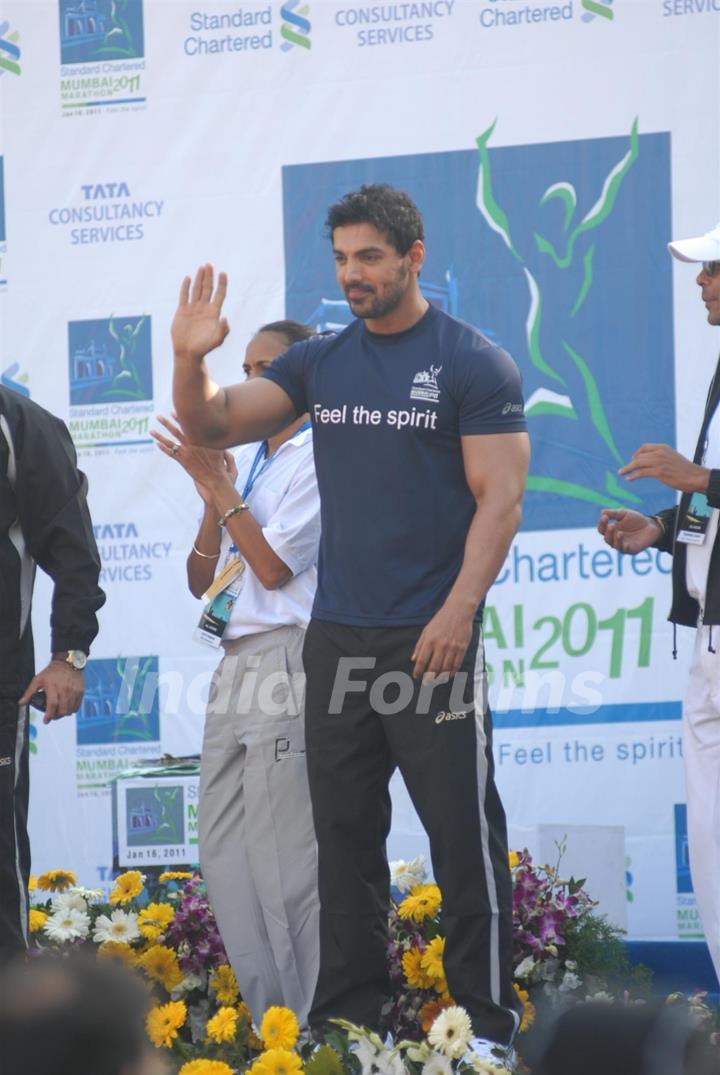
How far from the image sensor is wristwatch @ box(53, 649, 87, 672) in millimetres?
3209

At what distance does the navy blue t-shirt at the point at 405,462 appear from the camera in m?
2.98

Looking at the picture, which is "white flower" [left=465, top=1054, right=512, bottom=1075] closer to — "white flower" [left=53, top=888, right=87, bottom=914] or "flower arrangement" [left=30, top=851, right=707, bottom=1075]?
"flower arrangement" [left=30, top=851, right=707, bottom=1075]

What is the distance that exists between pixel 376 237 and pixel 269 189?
5.49 ft

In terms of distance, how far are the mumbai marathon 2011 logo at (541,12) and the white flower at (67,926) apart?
2.85 metres

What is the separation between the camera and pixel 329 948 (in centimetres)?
304

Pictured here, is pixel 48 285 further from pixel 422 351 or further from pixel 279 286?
pixel 422 351

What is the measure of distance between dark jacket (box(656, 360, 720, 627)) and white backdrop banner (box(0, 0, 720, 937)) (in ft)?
3.19

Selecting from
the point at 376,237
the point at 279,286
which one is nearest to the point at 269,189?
the point at 279,286

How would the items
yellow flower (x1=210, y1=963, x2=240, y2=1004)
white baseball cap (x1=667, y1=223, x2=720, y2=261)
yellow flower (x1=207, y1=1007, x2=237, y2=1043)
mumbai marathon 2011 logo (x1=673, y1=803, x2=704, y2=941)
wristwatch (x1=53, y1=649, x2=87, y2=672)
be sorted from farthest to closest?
1. mumbai marathon 2011 logo (x1=673, y1=803, x2=704, y2=941)
2. yellow flower (x1=210, y1=963, x2=240, y2=1004)
3. white baseball cap (x1=667, y1=223, x2=720, y2=261)
4. wristwatch (x1=53, y1=649, x2=87, y2=672)
5. yellow flower (x1=207, y1=1007, x2=237, y2=1043)

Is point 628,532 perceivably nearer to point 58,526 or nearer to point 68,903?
point 58,526

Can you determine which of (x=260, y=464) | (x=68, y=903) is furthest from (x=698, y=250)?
(x=68, y=903)

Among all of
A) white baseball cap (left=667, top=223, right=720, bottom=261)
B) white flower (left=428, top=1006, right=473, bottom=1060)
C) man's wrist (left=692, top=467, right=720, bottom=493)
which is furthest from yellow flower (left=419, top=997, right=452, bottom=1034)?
white baseball cap (left=667, top=223, right=720, bottom=261)

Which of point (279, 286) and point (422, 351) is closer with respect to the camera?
point (422, 351)

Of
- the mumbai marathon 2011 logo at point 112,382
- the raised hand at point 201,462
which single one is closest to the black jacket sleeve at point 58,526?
the raised hand at point 201,462
